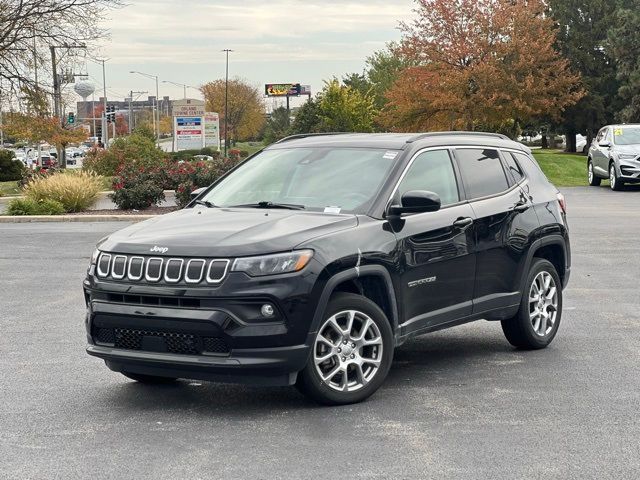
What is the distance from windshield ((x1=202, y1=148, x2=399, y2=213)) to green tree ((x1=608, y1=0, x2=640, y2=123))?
58.7 meters

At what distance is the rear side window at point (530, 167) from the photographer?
9148mm

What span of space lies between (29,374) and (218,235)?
2.30m

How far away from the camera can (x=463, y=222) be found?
7969 millimetres

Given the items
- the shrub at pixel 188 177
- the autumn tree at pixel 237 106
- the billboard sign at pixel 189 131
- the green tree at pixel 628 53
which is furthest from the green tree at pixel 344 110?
the autumn tree at pixel 237 106

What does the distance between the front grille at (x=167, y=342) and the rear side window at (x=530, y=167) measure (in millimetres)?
3666

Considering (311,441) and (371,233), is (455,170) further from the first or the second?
(311,441)

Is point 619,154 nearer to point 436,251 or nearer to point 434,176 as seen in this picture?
point 434,176

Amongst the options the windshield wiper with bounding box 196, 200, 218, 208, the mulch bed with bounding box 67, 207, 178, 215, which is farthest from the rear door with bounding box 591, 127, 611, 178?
the windshield wiper with bounding box 196, 200, 218, 208

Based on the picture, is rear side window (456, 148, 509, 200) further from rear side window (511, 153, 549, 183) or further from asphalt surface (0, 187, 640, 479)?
asphalt surface (0, 187, 640, 479)

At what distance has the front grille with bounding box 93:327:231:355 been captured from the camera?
6520mm

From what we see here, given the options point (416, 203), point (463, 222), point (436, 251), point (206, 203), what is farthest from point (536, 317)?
point (206, 203)

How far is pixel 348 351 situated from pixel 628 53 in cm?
6168

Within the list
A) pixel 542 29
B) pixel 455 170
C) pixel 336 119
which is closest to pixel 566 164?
pixel 542 29

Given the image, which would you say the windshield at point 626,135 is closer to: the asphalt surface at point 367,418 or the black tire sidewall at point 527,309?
the asphalt surface at point 367,418
